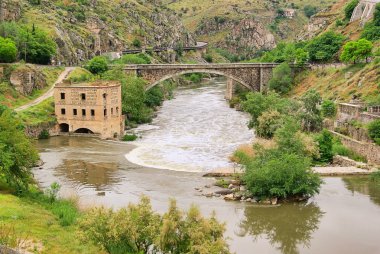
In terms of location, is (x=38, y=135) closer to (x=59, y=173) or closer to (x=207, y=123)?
(x=59, y=173)

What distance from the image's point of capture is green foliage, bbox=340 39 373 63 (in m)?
80.0

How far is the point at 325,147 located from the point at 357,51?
3065 cm

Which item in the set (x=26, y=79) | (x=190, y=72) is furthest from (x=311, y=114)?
(x=26, y=79)

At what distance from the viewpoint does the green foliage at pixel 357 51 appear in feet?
262

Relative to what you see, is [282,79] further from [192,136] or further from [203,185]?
[203,185]

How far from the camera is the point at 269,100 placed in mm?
68250

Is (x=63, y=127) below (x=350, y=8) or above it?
below

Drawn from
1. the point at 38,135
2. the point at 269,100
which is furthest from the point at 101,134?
the point at 269,100

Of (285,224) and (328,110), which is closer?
(285,224)

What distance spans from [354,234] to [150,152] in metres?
28.1

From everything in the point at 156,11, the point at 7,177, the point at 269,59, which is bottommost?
the point at 7,177

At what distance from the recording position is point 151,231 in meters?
26.4

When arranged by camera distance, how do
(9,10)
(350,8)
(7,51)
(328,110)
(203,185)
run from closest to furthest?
(203,185), (328,110), (7,51), (9,10), (350,8)

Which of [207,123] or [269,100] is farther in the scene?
[207,123]
